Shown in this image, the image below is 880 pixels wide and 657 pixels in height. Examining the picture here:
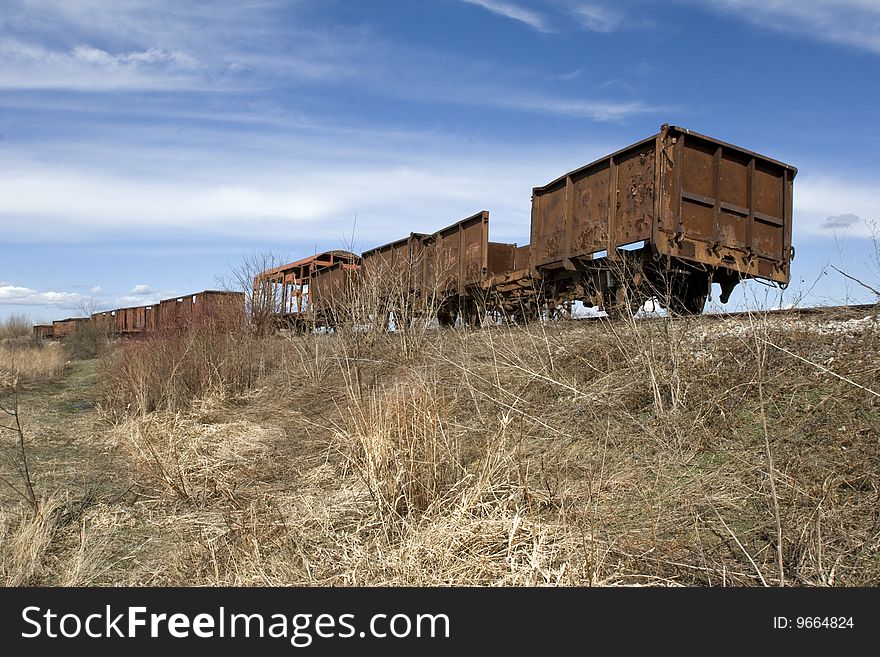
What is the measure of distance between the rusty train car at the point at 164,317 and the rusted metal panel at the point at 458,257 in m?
4.34

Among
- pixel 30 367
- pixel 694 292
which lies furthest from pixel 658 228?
pixel 30 367

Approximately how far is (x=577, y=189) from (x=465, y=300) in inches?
167

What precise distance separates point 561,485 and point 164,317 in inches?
762

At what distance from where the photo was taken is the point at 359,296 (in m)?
12.5

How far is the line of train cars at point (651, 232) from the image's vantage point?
8.84m

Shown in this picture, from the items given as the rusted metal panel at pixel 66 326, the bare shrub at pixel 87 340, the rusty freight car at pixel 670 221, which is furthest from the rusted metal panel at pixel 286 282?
the rusted metal panel at pixel 66 326

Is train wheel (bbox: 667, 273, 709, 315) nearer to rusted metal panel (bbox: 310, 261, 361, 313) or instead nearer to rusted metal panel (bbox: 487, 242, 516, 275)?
rusted metal panel (bbox: 487, 242, 516, 275)

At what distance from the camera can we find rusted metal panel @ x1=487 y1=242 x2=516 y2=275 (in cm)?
1351

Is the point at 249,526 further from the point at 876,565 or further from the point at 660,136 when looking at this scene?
the point at 660,136

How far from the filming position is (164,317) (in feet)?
70.3

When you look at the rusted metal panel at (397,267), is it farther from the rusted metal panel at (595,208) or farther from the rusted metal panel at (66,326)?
the rusted metal panel at (66,326)

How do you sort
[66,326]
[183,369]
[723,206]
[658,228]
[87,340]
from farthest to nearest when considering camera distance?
[66,326] < [87,340] < [183,369] < [723,206] < [658,228]

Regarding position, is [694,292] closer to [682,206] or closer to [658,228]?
[682,206]

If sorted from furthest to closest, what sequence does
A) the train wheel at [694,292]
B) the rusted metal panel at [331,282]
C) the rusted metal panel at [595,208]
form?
the rusted metal panel at [331,282], the train wheel at [694,292], the rusted metal panel at [595,208]
